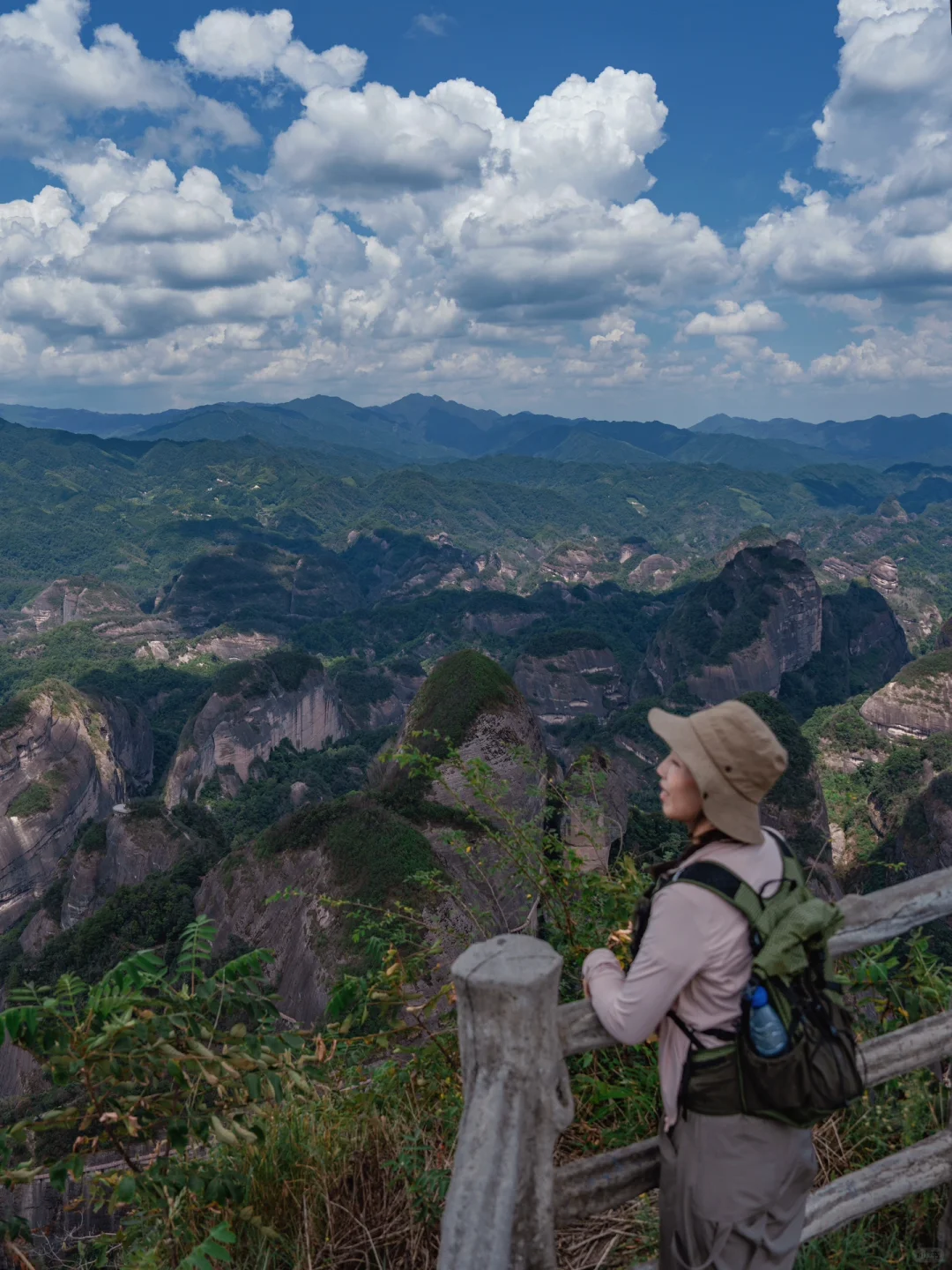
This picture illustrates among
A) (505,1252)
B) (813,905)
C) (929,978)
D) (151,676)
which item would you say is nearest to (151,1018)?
(505,1252)

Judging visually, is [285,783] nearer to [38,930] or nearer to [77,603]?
[38,930]

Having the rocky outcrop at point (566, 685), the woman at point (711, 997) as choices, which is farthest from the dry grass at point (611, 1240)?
the rocky outcrop at point (566, 685)

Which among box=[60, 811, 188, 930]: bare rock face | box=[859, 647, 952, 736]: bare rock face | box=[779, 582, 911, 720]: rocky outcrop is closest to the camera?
box=[60, 811, 188, 930]: bare rock face

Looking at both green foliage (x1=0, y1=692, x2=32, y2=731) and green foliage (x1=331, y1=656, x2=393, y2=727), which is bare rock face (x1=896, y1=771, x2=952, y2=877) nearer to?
green foliage (x1=331, y1=656, x2=393, y2=727)

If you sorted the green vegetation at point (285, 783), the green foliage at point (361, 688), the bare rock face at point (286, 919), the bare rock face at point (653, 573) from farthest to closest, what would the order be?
1. the bare rock face at point (653, 573)
2. the green foliage at point (361, 688)
3. the green vegetation at point (285, 783)
4. the bare rock face at point (286, 919)

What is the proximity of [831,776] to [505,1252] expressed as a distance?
245 feet

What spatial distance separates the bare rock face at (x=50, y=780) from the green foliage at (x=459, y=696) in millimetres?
37686

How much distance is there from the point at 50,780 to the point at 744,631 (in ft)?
254

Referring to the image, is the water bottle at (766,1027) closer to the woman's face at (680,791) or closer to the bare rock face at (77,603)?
the woman's face at (680,791)

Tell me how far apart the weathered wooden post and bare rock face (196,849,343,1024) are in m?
20.3

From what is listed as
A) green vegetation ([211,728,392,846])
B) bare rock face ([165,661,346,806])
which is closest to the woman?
green vegetation ([211,728,392,846])

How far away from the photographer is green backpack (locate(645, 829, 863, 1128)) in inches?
102

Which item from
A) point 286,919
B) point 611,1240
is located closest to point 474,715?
point 286,919

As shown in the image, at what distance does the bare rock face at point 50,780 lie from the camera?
58.1 meters
